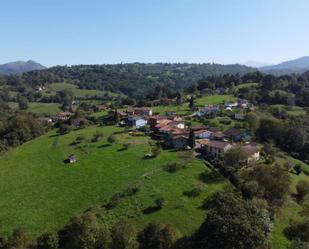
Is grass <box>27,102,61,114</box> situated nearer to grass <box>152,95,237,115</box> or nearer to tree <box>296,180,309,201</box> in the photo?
grass <box>152,95,237,115</box>

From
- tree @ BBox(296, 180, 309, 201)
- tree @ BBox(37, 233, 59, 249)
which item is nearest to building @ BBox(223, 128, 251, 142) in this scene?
tree @ BBox(296, 180, 309, 201)

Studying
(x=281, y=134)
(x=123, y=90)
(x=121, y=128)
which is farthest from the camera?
(x=123, y=90)

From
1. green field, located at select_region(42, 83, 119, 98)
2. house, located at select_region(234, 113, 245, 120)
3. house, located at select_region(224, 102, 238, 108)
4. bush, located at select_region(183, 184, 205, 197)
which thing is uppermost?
bush, located at select_region(183, 184, 205, 197)

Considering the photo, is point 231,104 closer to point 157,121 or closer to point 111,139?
point 157,121

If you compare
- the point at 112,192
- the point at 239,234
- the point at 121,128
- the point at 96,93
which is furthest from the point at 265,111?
the point at 96,93

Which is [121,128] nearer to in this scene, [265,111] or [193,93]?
[265,111]

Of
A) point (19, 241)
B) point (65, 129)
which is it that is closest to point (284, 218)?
point (19, 241)
